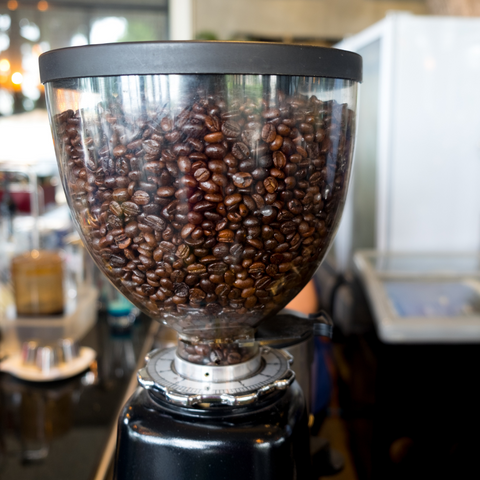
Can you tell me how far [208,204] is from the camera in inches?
16.5

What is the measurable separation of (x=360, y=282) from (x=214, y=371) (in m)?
1.36

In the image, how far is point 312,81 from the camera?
1.40 feet

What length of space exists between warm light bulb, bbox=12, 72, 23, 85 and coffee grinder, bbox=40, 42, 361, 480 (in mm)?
2753

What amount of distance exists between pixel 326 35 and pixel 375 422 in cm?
475

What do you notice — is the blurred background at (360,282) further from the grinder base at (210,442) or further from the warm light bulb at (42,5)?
the grinder base at (210,442)

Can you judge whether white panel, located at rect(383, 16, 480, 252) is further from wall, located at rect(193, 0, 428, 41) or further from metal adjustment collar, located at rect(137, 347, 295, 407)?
wall, located at rect(193, 0, 428, 41)

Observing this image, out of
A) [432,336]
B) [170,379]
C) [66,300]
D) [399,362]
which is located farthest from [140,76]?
[399,362]

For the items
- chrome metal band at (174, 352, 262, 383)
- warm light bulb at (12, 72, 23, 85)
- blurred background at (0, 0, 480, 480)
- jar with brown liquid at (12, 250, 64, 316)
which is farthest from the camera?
warm light bulb at (12, 72, 23, 85)

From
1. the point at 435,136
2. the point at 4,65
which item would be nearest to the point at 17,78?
the point at 4,65

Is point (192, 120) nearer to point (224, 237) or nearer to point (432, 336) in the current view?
point (224, 237)

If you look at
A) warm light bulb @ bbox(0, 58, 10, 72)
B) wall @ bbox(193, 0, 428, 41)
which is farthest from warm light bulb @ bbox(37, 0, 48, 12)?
wall @ bbox(193, 0, 428, 41)

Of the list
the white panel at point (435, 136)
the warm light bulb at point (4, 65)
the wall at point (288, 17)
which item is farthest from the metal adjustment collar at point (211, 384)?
the wall at point (288, 17)

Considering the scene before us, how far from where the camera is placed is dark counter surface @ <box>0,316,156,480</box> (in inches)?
30.1

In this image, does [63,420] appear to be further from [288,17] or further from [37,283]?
[288,17]
